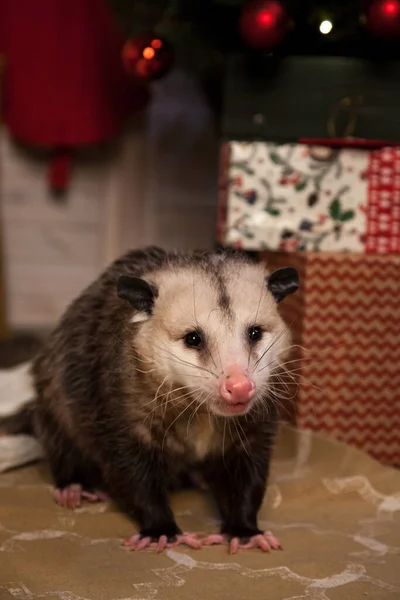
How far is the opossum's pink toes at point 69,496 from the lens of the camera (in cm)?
194

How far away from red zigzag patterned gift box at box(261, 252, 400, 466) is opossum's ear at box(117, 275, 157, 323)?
736mm

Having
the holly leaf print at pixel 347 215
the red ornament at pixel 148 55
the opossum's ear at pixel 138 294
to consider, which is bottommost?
the opossum's ear at pixel 138 294

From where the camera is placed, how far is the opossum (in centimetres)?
158

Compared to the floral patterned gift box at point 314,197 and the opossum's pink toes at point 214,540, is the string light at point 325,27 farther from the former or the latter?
the opossum's pink toes at point 214,540

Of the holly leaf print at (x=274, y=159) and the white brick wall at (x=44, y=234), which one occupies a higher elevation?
the holly leaf print at (x=274, y=159)

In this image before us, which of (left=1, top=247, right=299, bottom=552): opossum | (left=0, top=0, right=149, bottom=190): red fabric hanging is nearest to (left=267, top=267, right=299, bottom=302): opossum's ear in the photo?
(left=1, top=247, right=299, bottom=552): opossum

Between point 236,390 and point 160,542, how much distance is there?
423 millimetres

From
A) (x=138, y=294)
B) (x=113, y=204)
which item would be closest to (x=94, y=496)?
(x=138, y=294)

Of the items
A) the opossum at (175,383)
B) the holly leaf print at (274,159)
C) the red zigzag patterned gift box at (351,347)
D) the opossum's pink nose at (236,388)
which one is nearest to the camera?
the opossum's pink nose at (236,388)

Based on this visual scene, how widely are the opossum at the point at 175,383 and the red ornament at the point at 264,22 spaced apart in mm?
720

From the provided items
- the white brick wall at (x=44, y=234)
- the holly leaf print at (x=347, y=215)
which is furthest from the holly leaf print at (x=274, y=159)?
the white brick wall at (x=44, y=234)

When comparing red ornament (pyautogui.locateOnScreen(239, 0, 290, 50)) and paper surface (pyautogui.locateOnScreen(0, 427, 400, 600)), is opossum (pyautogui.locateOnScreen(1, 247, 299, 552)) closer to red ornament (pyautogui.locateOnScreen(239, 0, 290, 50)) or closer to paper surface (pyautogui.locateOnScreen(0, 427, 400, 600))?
paper surface (pyautogui.locateOnScreen(0, 427, 400, 600))

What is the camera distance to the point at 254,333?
64.0 inches

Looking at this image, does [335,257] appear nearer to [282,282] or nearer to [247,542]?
[282,282]
